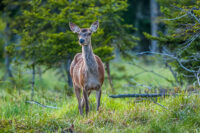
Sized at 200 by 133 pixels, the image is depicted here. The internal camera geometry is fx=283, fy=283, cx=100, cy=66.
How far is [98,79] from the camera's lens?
744cm

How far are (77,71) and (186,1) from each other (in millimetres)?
3714

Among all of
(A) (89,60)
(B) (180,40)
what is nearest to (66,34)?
(A) (89,60)

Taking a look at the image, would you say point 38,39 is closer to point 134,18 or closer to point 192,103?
point 192,103

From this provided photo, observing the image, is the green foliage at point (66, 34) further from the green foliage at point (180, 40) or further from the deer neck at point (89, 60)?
the deer neck at point (89, 60)

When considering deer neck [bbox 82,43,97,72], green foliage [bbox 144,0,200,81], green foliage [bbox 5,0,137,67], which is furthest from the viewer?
green foliage [bbox 5,0,137,67]

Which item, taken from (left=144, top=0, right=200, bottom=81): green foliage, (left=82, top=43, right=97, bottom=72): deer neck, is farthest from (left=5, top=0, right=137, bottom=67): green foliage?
(left=82, top=43, right=97, bottom=72): deer neck

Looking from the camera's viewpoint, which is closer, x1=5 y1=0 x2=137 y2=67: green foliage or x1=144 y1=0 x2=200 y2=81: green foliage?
x1=144 y1=0 x2=200 y2=81: green foliage

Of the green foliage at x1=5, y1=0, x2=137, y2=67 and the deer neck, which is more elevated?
the green foliage at x1=5, y1=0, x2=137, y2=67

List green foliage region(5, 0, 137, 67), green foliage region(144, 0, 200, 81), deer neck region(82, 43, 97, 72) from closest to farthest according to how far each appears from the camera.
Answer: deer neck region(82, 43, 97, 72)
green foliage region(144, 0, 200, 81)
green foliage region(5, 0, 137, 67)

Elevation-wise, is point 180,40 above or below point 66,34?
below

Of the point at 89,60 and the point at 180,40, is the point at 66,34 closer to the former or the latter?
the point at 89,60

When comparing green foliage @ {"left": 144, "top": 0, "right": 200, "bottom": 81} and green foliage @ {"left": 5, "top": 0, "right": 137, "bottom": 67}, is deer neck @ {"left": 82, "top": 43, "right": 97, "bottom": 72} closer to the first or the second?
green foliage @ {"left": 144, "top": 0, "right": 200, "bottom": 81}

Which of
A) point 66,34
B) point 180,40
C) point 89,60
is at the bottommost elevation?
point 89,60

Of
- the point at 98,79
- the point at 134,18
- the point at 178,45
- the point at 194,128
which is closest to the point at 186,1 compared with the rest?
the point at 178,45
